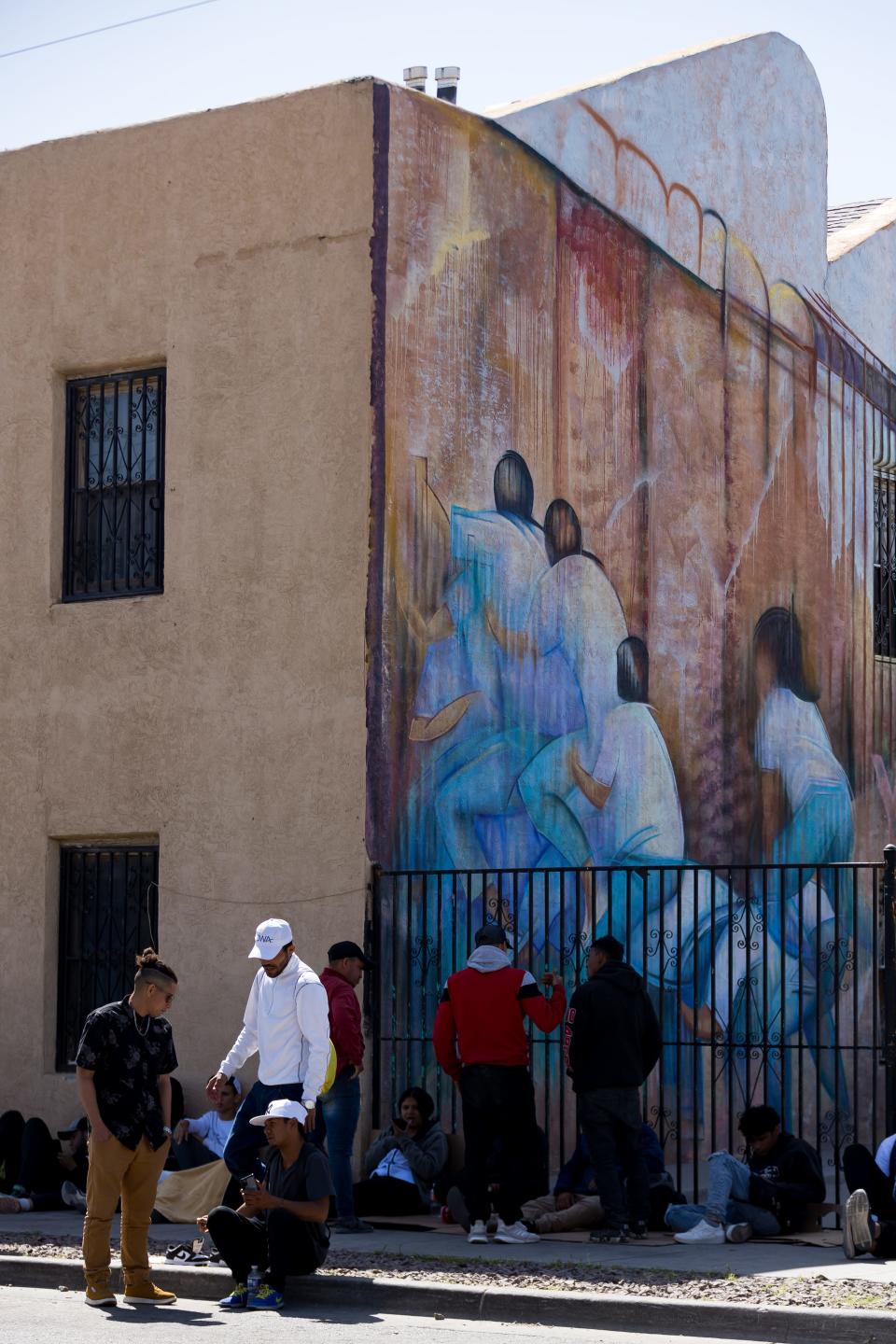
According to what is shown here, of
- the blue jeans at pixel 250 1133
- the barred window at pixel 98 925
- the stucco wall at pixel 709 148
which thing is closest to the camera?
the blue jeans at pixel 250 1133

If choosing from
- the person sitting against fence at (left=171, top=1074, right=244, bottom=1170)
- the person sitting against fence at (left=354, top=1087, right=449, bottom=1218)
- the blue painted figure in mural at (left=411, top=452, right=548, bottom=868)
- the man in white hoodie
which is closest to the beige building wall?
the person sitting against fence at (left=171, top=1074, right=244, bottom=1170)

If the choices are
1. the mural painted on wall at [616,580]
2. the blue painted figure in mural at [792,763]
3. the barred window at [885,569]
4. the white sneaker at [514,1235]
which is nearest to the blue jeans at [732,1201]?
the white sneaker at [514,1235]

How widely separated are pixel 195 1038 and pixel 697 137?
8.68 metres

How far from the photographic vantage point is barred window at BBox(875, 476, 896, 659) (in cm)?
1991

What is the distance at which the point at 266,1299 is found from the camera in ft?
32.2

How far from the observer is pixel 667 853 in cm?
1642

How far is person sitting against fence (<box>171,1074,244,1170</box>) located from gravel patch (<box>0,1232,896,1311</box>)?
89.2 inches

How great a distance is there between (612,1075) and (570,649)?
4649 millimetres

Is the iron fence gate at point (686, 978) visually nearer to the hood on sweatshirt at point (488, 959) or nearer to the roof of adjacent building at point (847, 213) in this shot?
the hood on sweatshirt at point (488, 959)

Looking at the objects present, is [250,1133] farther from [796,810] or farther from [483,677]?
[796,810]

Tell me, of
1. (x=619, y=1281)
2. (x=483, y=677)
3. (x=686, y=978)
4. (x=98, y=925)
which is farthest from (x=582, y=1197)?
(x=98, y=925)

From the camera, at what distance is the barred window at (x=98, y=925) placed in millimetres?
14555

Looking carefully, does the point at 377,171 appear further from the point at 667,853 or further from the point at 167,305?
the point at 667,853

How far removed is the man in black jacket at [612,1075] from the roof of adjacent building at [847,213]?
12000 millimetres
